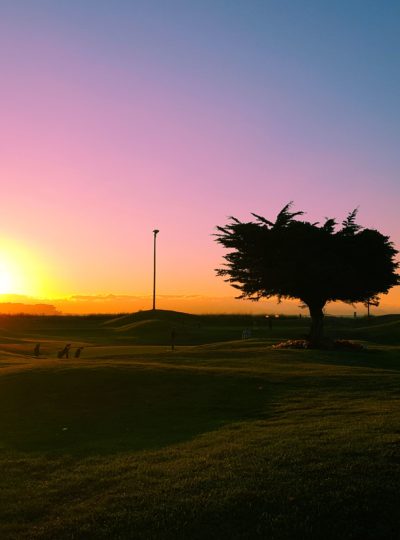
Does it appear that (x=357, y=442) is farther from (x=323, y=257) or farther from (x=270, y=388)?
(x=323, y=257)

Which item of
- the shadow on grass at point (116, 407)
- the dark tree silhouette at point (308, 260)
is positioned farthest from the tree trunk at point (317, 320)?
the shadow on grass at point (116, 407)

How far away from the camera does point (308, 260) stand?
4069cm

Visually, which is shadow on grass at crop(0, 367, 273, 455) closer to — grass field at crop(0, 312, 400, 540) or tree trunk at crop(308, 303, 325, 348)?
grass field at crop(0, 312, 400, 540)

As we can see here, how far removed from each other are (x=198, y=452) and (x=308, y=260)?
29.4 m

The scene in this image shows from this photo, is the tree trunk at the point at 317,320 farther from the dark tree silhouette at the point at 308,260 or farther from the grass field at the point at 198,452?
the grass field at the point at 198,452

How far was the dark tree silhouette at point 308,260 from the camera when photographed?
41219mm

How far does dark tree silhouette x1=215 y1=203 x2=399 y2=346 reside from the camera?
135 feet

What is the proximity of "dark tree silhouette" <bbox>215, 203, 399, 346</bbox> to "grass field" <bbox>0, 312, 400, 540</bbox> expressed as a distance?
14.5 m

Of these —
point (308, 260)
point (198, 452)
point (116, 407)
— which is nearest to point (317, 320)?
point (308, 260)

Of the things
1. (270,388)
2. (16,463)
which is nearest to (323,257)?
(270,388)

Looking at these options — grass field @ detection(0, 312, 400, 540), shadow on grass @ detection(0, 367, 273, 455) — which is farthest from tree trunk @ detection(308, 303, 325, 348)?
shadow on grass @ detection(0, 367, 273, 455)

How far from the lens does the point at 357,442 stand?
11.7 metres

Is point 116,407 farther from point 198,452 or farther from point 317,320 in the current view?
point 317,320

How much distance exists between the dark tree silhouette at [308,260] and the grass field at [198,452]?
14.5 m
